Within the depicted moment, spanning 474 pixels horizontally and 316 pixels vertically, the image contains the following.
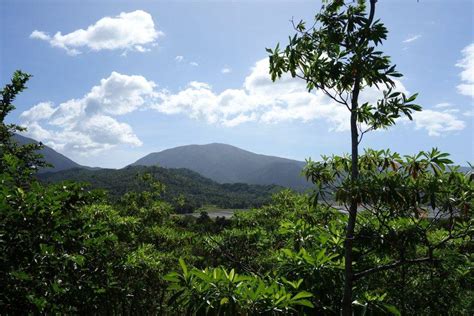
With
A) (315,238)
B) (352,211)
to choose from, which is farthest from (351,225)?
(315,238)

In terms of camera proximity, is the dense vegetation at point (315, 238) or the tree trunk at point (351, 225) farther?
the tree trunk at point (351, 225)

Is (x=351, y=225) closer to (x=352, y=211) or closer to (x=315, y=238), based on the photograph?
(x=352, y=211)

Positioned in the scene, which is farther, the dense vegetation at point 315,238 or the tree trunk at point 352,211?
the tree trunk at point 352,211

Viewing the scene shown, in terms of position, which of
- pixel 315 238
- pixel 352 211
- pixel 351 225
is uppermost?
pixel 352 211

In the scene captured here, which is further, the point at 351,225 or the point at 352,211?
the point at 351,225

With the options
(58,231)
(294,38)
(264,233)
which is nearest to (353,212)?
(294,38)

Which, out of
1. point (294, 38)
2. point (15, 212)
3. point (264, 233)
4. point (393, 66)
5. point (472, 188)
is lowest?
point (264, 233)

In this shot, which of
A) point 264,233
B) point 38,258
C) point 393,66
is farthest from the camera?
point 264,233

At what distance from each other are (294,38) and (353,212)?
7.37 ft

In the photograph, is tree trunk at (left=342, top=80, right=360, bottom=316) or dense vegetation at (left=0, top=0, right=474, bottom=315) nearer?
dense vegetation at (left=0, top=0, right=474, bottom=315)

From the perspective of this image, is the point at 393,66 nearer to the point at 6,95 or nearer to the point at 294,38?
the point at 294,38

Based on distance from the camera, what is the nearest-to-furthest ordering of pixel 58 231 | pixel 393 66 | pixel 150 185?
pixel 393 66
pixel 58 231
pixel 150 185

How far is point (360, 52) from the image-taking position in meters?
3.76

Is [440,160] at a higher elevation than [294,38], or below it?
below
